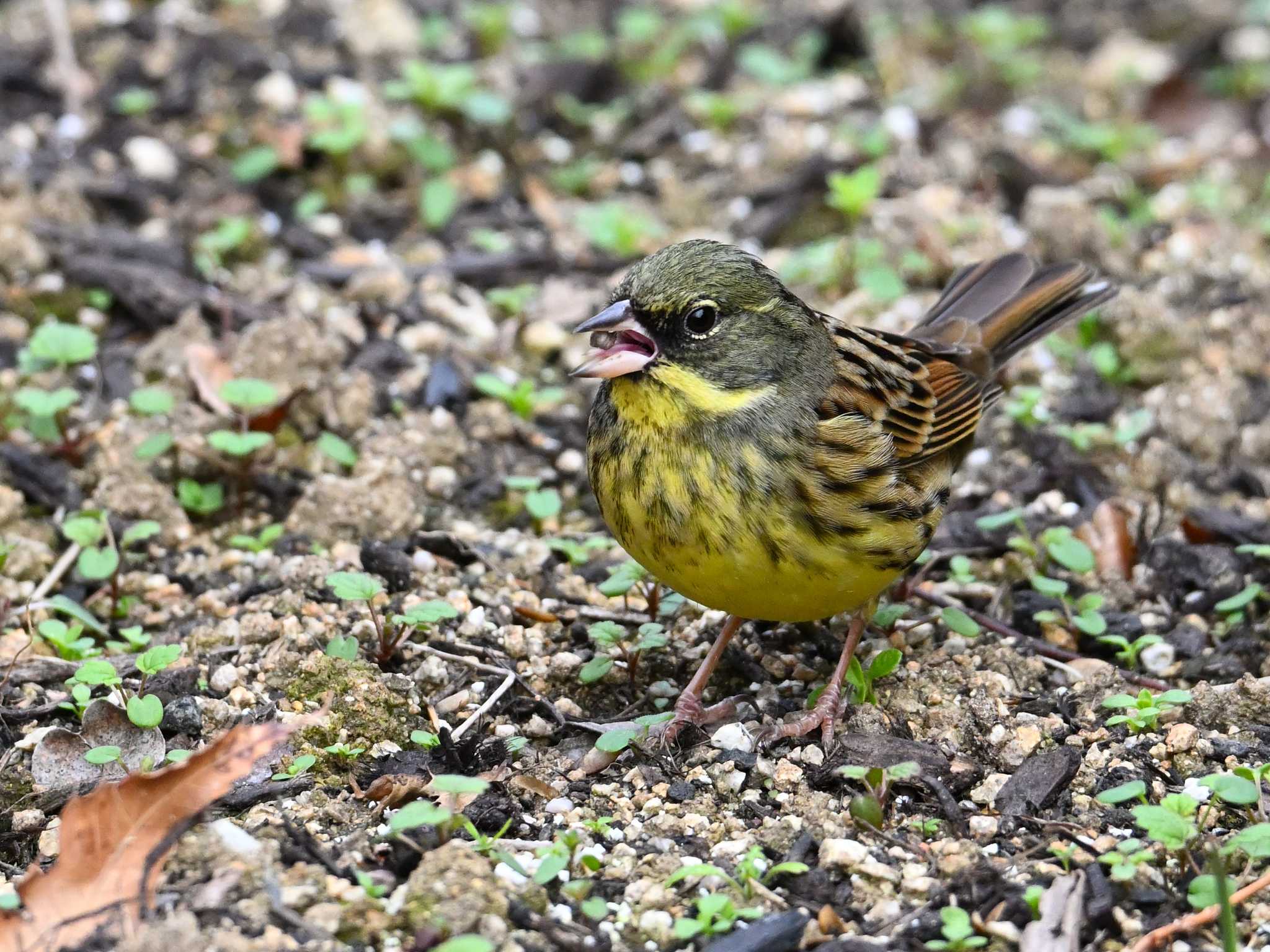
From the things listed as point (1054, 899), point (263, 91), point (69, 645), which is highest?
point (263, 91)

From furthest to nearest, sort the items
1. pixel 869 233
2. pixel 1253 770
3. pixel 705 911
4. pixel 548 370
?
1. pixel 869 233
2. pixel 548 370
3. pixel 1253 770
4. pixel 705 911

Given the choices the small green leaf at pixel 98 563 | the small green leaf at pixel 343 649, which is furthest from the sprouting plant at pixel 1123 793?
the small green leaf at pixel 98 563

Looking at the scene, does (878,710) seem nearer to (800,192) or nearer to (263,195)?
(800,192)

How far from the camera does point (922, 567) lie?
5.00 m

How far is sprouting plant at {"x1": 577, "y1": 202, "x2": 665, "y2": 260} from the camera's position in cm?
652

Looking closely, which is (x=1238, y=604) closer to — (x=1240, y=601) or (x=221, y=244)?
(x=1240, y=601)

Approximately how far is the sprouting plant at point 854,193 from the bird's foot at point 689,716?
8.94 ft

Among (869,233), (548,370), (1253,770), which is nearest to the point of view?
(1253,770)

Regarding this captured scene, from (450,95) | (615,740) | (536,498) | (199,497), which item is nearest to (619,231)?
(450,95)

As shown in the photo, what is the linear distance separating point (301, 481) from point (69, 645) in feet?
3.69

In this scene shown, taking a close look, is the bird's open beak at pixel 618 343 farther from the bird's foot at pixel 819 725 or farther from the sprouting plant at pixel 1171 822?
the sprouting plant at pixel 1171 822

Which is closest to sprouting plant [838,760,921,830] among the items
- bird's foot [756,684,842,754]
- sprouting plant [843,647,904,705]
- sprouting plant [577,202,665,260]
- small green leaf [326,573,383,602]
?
bird's foot [756,684,842,754]

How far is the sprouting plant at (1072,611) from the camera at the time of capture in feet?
15.0

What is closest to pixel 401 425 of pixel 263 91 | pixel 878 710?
pixel 878 710
